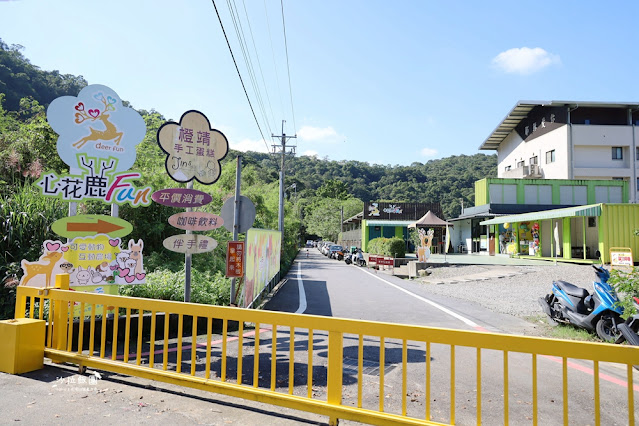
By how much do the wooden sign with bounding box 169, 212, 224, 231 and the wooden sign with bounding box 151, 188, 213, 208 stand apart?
0.60 ft

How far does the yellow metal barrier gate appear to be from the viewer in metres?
2.96

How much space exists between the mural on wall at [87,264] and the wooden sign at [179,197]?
1.04 m

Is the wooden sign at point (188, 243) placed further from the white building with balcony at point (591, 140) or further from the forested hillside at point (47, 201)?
the white building with balcony at point (591, 140)

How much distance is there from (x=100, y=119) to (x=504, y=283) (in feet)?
48.1

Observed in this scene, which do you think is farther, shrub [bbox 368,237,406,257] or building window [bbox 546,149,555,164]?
building window [bbox 546,149,555,164]

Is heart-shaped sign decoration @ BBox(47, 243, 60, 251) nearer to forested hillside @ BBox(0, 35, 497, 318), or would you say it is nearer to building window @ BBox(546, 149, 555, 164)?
forested hillside @ BBox(0, 35, 497, 318)

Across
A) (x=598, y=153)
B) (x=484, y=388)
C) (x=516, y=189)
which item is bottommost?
(x=484, y=388)

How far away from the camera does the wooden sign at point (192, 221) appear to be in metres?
6.44

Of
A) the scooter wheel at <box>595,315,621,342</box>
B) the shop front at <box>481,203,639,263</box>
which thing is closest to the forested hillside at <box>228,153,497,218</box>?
the shop front at <box>481,203,639,263</box>

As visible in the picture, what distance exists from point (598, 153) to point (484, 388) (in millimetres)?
36911

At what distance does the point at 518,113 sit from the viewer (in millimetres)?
37875

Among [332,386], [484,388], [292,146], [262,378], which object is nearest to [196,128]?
[262,378]

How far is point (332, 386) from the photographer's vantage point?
11.0ft

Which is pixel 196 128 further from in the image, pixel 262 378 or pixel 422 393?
pixel 422 393
